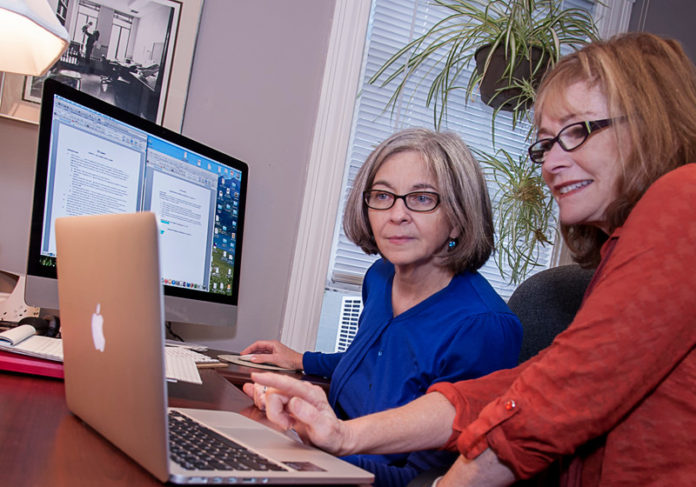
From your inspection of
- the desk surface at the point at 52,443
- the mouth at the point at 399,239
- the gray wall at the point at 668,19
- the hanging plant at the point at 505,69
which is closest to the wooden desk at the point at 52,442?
the desk surface at the point at 52,443

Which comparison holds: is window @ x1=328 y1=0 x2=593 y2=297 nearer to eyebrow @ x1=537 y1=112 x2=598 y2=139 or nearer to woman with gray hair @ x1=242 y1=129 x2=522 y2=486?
woman with gray hair @ x1=242 y1=129 x2=522 y2=486

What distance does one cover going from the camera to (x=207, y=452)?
63cm

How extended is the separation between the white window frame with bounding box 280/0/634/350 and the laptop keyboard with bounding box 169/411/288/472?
1266 mm

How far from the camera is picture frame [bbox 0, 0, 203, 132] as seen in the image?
1.65m

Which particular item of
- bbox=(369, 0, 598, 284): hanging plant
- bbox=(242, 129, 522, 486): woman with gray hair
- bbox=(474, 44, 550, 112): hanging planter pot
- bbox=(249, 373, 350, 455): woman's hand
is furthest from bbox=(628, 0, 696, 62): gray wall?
bbox=(249, 373, 350, 455): woman's hand

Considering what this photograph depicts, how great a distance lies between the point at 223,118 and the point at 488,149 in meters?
1.13

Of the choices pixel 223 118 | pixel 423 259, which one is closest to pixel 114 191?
pixel 223 118

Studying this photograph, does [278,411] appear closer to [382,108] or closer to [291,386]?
[291,386]

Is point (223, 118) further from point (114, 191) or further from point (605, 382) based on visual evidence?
point (605, 382)

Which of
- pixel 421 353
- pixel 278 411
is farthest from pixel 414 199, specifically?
pixel 278 411

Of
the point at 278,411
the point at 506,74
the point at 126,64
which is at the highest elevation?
the point at 506,74

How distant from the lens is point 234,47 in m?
1.89

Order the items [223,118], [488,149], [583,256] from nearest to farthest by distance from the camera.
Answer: [583,256], [223,118], [488,149]

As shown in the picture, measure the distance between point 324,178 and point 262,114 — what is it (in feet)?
0.96
